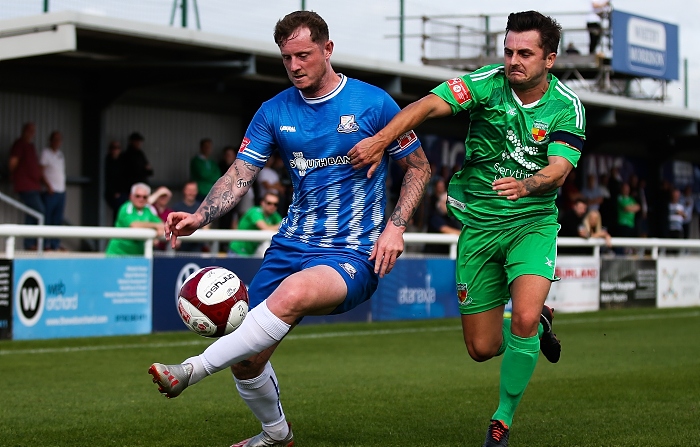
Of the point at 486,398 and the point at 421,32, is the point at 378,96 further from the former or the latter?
the point at 421,32

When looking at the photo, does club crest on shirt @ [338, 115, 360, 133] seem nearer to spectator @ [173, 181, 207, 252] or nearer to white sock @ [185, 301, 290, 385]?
white sock @ [185, 301, 290, 385]

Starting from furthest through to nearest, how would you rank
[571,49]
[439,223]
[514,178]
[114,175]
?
1. [571,49]
2. [439,223]
3. [114,175]
4. [514,178]

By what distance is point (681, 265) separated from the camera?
22.1 meters

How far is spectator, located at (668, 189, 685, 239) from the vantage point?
92.7 feet

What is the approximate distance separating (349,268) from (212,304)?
0.75 m

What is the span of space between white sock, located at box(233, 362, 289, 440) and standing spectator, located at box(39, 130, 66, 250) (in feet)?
36.1

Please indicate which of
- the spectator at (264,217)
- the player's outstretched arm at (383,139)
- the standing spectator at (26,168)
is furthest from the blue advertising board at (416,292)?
the player's outstretched arm at (383,139)

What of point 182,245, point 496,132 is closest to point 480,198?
point 496,132

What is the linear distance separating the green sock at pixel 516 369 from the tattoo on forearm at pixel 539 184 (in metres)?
0.85

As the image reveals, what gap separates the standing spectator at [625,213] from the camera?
24.8 metres

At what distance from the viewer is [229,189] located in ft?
19.9

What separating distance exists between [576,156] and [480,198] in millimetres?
655

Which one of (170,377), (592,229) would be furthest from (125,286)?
(592,229)

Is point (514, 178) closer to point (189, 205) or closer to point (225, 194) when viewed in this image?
point (225, 194)
